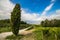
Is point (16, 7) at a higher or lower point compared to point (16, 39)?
higher

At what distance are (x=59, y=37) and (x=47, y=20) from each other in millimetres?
12426

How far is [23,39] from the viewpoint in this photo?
21.1 meters

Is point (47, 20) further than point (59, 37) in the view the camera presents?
Yes

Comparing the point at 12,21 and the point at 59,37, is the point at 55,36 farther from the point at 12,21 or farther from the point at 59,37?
the point at 12,21

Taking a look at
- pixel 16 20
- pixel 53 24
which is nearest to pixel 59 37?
pixel 53 24

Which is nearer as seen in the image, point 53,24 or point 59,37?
point 59,37

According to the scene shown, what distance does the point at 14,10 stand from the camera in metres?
23.2

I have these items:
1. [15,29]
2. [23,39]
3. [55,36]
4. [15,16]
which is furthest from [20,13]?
[55,36]

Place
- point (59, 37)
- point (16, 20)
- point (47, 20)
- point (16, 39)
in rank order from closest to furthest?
point (59, 37), point (16, 39), point (16, 20), point (47, 20)

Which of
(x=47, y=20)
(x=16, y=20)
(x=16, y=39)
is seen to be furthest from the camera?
(x=47, y=20)

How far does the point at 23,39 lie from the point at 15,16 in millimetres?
3708

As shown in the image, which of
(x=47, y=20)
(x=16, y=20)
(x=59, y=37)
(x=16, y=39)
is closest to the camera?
(x=59, y=37)

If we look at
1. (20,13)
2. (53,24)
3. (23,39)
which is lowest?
(23,39)

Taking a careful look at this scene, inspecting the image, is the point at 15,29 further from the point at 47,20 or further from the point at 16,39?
the point at 47,20
